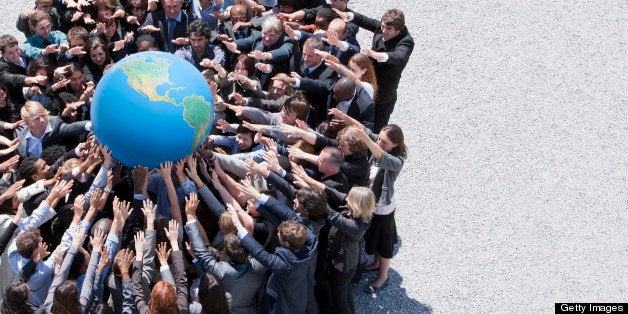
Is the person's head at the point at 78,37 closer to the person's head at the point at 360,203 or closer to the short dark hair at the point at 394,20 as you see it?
the short dark hair at the point at 394,20

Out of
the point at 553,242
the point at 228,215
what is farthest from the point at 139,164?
the point at 553,242

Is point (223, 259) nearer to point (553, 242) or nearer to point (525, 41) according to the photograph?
point (553, 242)

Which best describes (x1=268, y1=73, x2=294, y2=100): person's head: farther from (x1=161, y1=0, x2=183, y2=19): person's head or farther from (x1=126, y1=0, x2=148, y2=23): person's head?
(x1=126, y1=0, x2=148, y2=23): person's head

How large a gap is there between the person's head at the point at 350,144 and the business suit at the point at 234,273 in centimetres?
175

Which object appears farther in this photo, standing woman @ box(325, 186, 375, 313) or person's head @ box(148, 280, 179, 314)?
standing woman @ box(325, 186, 375, 313)

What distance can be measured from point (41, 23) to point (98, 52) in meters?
1.03

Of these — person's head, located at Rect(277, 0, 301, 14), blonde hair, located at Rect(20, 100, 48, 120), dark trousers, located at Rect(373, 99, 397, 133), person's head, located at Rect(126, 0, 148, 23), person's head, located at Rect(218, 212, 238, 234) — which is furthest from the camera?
person's head, located at Rect(277, 0, 301, 14)

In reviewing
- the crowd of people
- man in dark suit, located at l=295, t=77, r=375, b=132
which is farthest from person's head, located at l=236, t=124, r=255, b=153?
man in dark suit, located at l=295, t=77, r=375, b=132

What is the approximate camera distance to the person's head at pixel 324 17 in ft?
31.6

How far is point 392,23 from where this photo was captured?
9062 millimetres

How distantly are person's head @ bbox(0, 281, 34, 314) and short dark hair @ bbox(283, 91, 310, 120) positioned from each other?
3356mm

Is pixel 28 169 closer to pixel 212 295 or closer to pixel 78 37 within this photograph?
pixel 78 37

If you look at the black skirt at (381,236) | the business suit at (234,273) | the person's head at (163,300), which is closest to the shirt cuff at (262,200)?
the business suit at (234,273)

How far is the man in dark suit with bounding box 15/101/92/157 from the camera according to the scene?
24.5ft
